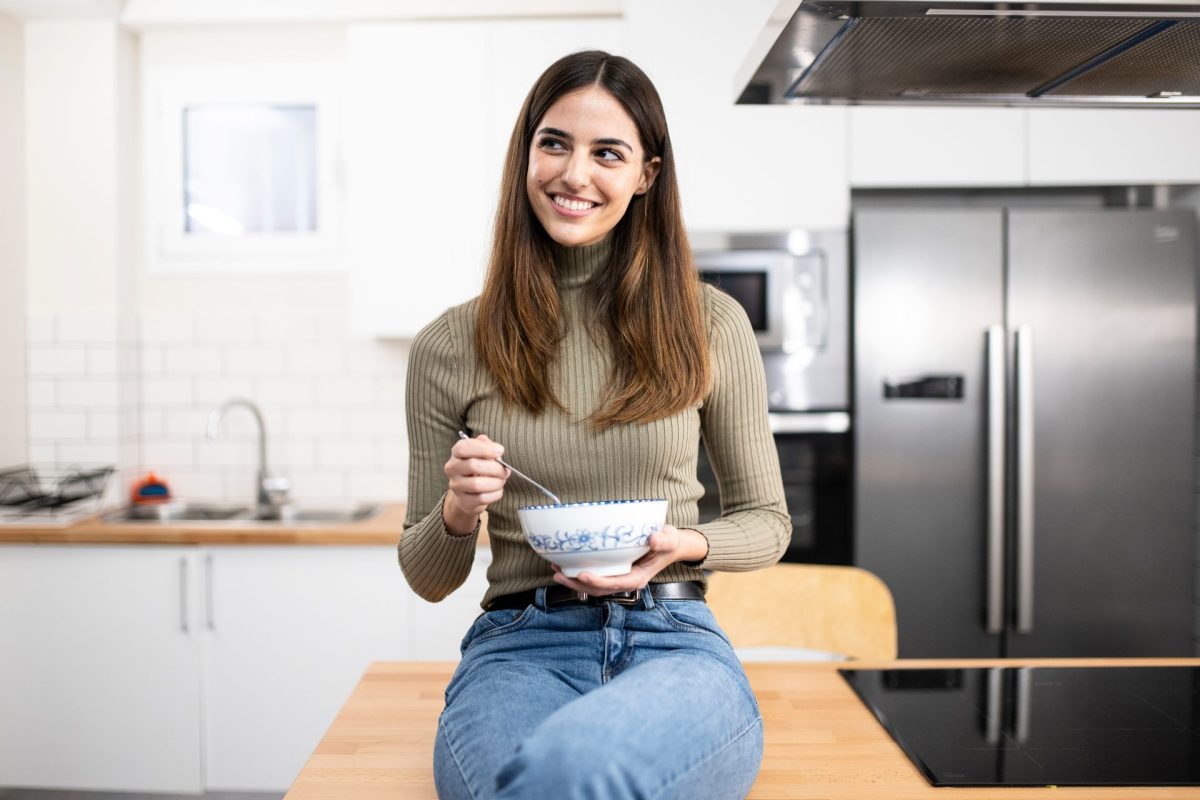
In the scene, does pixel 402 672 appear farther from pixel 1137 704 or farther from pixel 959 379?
pixel 959 379

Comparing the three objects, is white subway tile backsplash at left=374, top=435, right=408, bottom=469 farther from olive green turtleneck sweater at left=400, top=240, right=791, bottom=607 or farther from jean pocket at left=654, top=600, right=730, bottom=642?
jean pocket at left=654, top=600, right=730, bottom=642

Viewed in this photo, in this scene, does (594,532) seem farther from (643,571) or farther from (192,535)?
(192,535)

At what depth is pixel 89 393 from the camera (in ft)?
10.4

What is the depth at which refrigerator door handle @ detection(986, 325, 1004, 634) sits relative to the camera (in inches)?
107

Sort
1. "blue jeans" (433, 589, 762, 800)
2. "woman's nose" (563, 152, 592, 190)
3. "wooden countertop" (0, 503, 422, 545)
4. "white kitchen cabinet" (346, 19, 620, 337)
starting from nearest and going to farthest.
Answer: "blue jeans" (433, 589, 762, 800), "woman's nose" (563, 152, 592, 190), "wooden countertop" (0, 503, 422, 545), "white kitchen cabinet" (346, 19, 620, 337)

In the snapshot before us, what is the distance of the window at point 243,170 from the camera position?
3287mm

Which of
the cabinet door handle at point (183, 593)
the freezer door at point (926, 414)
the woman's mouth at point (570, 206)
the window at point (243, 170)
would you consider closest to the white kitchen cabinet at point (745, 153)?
the freezer door at point (926, 414)

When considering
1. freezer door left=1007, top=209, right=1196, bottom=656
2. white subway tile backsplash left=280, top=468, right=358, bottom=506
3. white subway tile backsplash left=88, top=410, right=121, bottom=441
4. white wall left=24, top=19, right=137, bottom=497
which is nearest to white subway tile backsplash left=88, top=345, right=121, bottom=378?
white wall left=24, top=19, right=137, bottom=497

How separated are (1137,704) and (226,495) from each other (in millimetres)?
2725

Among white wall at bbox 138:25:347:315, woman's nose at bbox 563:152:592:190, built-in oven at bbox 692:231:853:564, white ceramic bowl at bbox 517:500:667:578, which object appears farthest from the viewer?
white wall at bbox 138:25:347:315

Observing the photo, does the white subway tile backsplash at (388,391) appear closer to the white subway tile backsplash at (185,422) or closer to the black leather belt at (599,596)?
the white subway tile backsplash at (185,422)

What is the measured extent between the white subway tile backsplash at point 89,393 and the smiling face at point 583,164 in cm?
227

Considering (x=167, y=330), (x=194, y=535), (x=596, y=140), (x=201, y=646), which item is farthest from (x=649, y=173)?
(x=167, y=330)

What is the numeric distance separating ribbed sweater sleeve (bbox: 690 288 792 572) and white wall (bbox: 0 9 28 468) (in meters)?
2.50
